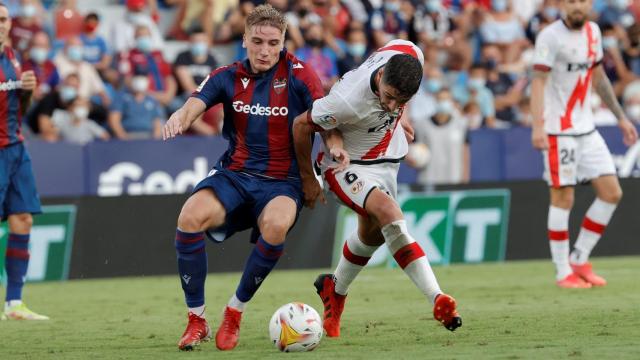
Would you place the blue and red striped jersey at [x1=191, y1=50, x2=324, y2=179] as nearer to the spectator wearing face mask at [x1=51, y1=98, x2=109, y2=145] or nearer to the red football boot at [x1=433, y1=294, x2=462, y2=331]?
the red football boot at [x1=433, y1=294, x2=462, y2=331]

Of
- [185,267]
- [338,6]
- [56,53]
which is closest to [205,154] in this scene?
[56,53]

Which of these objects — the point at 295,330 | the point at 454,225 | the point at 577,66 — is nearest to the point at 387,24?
the point at 454,225

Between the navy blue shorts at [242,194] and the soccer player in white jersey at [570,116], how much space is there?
398cm

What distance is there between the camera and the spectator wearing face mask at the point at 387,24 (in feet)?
66.6

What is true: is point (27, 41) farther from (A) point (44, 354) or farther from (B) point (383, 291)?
(A) point (44, 354)

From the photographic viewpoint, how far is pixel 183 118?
7.98 metres

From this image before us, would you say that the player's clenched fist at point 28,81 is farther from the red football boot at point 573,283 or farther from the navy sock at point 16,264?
the red football boot at point 573,283

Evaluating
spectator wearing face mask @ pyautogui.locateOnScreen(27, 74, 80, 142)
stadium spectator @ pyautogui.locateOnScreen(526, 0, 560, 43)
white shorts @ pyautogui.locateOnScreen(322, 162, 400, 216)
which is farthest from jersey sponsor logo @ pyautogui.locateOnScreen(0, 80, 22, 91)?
stadium spectator @ pyautogui.locateOnScreen(526, 0, 560, 43)

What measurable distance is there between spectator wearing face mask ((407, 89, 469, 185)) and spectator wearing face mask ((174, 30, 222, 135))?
2929 mm

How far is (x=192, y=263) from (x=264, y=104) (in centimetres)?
118

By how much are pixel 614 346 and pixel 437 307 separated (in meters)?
1.08

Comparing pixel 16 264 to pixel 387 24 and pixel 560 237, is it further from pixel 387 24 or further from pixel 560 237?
pixel 387 24

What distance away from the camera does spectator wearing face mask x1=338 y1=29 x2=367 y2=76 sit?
64.0 feet

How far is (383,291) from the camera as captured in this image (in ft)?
40.9
